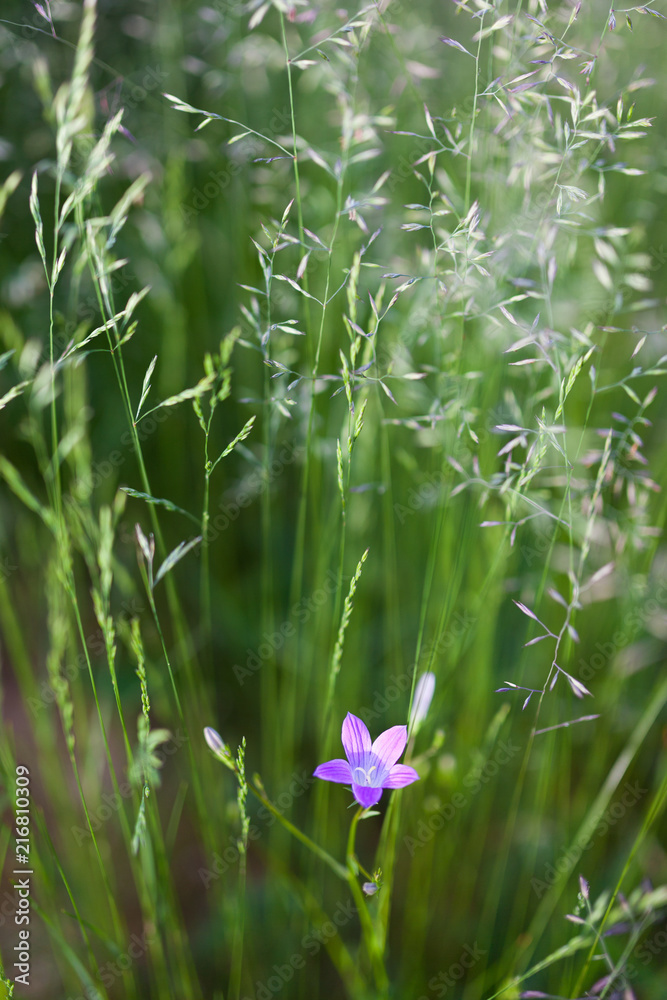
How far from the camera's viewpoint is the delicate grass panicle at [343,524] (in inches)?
32.7

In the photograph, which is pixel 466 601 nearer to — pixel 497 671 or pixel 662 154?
pixel 497 671

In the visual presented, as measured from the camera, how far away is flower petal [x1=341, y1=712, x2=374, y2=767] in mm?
635

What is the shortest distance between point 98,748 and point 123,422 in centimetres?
73

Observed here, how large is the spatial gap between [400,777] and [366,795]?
4 cm

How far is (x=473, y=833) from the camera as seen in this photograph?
3.78ft

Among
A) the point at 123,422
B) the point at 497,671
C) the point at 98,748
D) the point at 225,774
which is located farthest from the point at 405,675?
the point at 123,422
